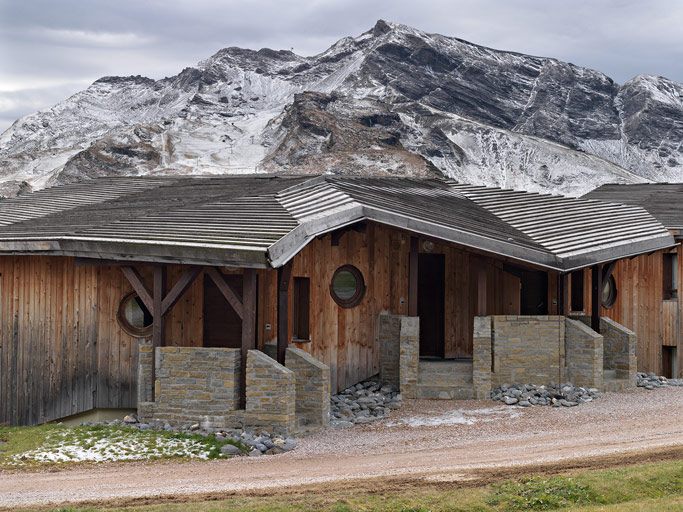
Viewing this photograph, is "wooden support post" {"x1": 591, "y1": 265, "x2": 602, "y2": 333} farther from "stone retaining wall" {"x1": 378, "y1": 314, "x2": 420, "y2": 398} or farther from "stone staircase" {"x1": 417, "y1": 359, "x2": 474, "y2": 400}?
"stone retaining wall" {"x1": 378, "y1": 314, "x2": 420, "y2": 398}

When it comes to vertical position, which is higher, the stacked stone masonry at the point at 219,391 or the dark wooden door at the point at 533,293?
the dark wooden door at the point at 533,293

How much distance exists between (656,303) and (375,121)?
8798 centimetres

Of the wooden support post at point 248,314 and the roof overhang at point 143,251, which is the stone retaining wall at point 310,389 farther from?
the roof overhang at point 143,251

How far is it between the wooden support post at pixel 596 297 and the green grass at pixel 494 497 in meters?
9.74

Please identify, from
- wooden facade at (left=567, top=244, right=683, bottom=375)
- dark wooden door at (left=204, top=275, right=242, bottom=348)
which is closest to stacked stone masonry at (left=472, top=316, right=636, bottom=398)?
wooden facade at (left=567, top=244, right=683, bottom=375)

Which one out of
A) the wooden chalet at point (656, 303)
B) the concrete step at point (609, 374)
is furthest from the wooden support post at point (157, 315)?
the wooden chalet at point (656, 303)

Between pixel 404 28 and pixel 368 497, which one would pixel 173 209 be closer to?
pixel 368 497

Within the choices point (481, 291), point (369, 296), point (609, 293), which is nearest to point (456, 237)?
point (481, 291)

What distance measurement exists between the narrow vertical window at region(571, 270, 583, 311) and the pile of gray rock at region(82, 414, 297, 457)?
983 centimetres

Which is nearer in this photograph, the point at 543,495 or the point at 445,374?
the point at 543,495

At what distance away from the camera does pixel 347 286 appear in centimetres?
1838

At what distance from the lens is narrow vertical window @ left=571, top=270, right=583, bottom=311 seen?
21.6 metres

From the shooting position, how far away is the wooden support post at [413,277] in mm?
18594

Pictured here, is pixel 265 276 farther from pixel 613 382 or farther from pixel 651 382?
pixel 651 382
